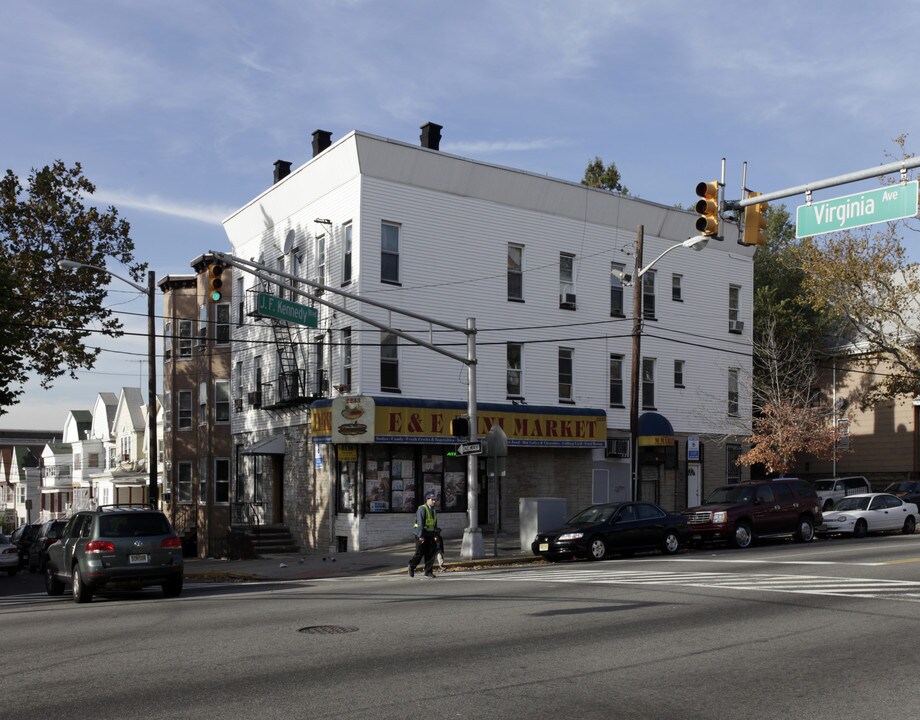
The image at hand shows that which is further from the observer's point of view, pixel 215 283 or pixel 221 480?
pixel 221 480

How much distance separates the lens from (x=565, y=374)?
3644cm

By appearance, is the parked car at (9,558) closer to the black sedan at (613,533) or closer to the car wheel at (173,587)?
the car wheel at (173,587)

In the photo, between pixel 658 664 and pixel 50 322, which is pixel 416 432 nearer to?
pixel 50 322

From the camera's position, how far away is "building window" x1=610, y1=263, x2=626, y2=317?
37812mm

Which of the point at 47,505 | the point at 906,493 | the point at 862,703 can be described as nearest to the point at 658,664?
the point at 862,703

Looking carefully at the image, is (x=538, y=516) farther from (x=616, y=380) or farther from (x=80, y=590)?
(x=80, y=590)

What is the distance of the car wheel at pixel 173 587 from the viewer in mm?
18656

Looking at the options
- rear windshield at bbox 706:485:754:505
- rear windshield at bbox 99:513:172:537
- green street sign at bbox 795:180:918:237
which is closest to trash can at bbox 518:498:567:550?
rear windshield at bbox 706:485:754:505

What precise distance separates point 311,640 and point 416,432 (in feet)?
65.4

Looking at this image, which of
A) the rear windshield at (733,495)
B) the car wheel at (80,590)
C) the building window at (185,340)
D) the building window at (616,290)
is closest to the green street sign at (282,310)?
the car wheel at (80,590)

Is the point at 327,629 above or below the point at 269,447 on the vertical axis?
below

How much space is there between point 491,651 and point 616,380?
2789cm

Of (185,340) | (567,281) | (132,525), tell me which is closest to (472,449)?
(132,525)

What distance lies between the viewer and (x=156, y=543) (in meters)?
18.5
